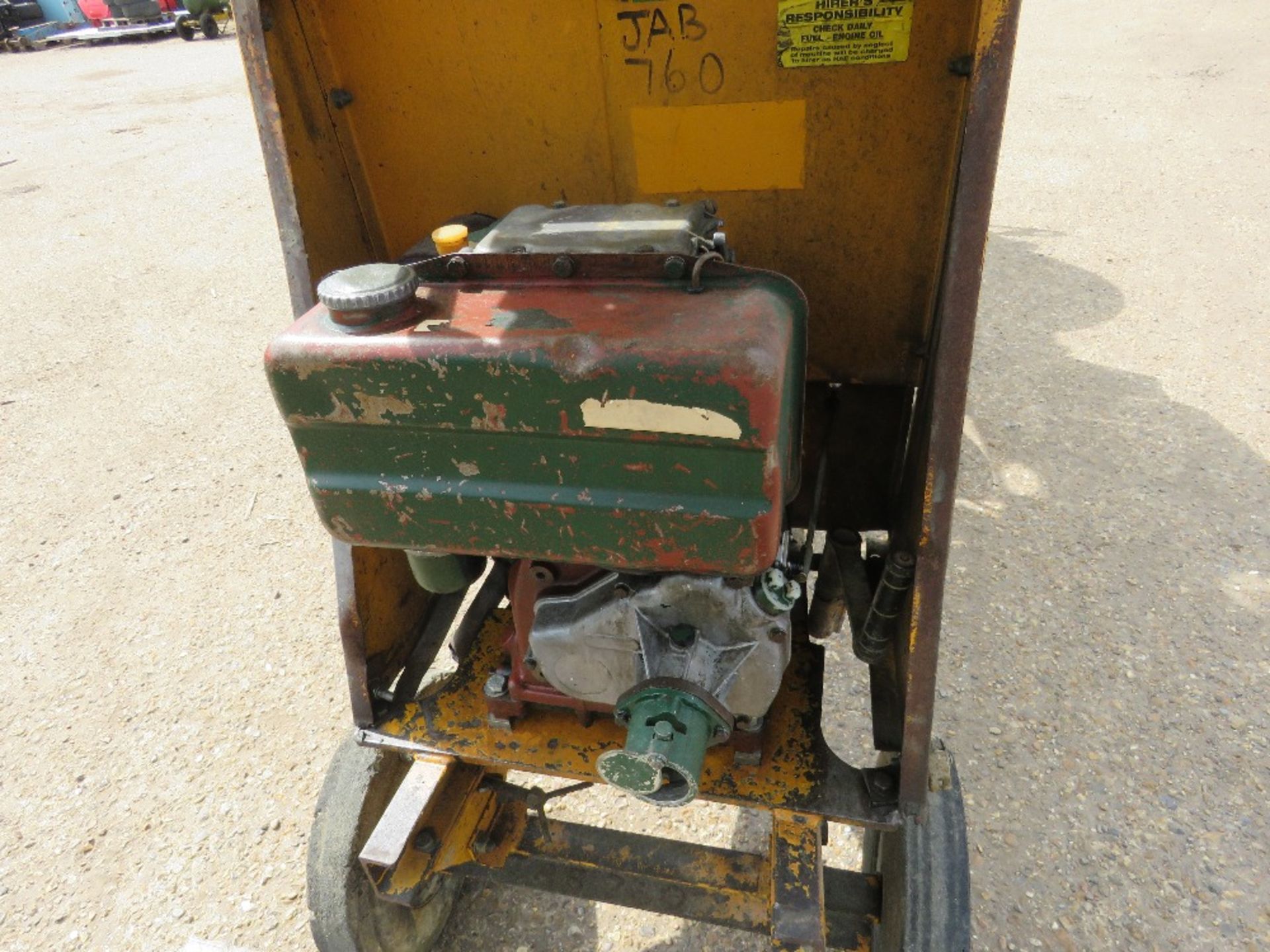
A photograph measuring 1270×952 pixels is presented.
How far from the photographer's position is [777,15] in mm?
1402

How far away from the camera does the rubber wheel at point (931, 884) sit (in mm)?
1348

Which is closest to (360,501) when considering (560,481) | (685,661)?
(560,481)

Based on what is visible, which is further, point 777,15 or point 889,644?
point 889,644

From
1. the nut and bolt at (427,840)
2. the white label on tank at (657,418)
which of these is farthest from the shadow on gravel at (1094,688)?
the white label on tank at (657,418)

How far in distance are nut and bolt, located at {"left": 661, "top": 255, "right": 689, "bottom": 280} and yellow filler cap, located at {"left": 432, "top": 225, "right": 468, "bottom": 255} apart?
13.6 inches

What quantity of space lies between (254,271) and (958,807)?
5.41 m

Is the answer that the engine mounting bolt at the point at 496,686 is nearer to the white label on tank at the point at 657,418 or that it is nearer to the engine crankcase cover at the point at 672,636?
the engine crankcase cover at the point at 672,636

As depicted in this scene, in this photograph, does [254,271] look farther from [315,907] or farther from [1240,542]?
[1240,542]

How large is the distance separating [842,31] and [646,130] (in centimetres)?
39

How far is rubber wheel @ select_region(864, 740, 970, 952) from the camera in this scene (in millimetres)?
1348

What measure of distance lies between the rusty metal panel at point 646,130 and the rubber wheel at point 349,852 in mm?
995

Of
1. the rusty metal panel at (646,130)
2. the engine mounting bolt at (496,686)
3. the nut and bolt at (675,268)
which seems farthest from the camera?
the engine mounting bolt at (496,686)

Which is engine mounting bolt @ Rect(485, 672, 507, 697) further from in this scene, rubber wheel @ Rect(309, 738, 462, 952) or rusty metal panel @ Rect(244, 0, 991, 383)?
rusty metal panel @ Rect(244, 0, 991, 383)

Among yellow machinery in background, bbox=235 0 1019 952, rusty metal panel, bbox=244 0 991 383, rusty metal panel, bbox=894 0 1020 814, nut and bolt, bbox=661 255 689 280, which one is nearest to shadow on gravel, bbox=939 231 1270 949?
yellow machinery in background, bbox=235 0 1019 952
